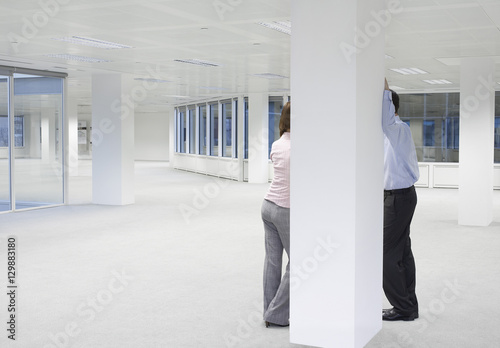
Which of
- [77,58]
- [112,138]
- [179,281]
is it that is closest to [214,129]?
[112,138]

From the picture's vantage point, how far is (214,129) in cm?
2267

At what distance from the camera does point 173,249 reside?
8172mm

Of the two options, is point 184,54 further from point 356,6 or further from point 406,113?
point 406,113

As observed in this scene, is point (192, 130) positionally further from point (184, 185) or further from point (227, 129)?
point (184, 185)

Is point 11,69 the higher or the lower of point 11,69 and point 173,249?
the higher

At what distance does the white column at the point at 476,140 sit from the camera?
421 inches

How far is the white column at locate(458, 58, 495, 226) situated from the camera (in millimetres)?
10688

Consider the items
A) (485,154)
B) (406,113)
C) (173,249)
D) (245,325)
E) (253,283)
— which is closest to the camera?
(245,325)

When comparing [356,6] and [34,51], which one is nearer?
[356,6]

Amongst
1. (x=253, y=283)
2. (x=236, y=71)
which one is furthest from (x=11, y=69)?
(x=253, y=283)

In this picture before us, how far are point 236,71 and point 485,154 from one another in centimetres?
533

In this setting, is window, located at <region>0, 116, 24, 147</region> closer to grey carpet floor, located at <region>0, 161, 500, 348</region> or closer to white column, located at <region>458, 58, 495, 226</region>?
grey carpet floor, located at <region>0, 161, 500, 348</region>

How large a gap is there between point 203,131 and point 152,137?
12158 millimetres

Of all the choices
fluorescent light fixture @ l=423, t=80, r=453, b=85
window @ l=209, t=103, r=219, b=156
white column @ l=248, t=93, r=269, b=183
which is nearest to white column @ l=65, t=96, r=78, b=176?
window @ l=209, t=103, r=219, b=156
